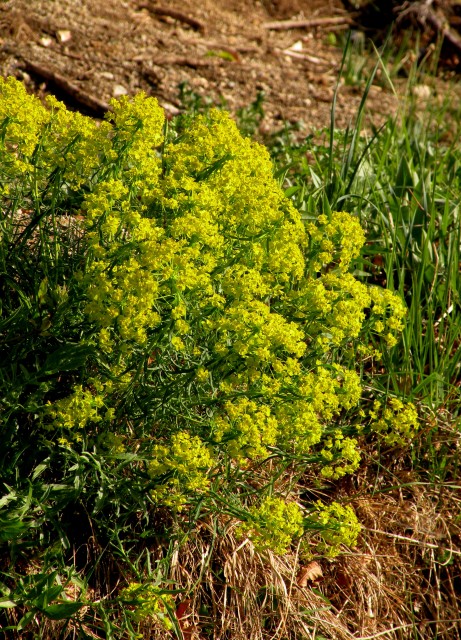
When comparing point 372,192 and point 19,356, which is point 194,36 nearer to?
point 372,192

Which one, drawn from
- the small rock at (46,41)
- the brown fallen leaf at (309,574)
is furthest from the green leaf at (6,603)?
the small rock at (46,41)

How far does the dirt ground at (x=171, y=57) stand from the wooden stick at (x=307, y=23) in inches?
2.4

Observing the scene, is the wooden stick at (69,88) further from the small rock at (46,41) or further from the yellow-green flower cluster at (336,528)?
the yellow-green flower cluster at (336,528)

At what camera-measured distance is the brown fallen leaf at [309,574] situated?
113 inches

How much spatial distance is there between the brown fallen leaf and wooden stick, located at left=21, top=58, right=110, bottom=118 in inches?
118

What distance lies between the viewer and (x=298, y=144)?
16.5 feet

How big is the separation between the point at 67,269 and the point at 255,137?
2793 mm

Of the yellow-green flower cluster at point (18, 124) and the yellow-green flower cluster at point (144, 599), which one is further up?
Result: the yellow-green flower cluster at point (18, 124)

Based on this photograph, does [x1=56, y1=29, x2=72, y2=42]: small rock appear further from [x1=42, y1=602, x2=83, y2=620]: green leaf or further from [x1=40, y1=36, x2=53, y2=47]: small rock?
[x1=42, y1=602, x2=83, y2=620]: green leaf

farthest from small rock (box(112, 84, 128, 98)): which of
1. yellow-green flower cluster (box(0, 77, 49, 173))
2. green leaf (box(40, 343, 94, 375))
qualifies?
green leaf (box(40, 343, 94, 375))

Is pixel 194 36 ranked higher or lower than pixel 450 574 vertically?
higher

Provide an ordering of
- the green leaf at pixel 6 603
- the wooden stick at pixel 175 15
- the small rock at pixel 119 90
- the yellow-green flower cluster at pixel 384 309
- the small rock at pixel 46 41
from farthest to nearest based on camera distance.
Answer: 1. the wooden stick at pixel 175 15
2. the small rock at pixel 46 41
3. the small rock at pixel 119 90
4. the yellow-green flower cluster at pixel 384 309
5. the green leaf at pixel 6 603

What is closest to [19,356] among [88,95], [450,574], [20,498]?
[20,498]

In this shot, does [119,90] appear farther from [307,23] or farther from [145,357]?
[145,357]
